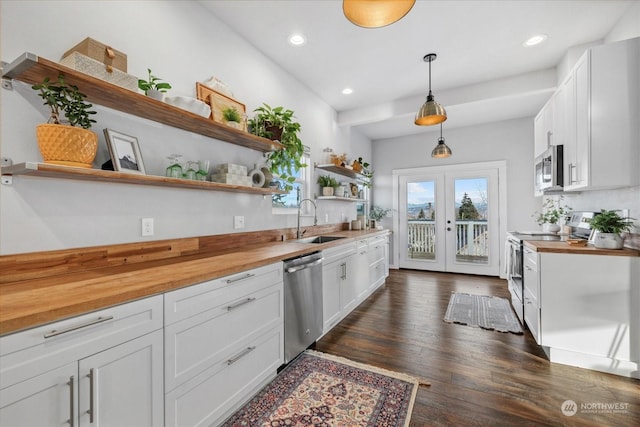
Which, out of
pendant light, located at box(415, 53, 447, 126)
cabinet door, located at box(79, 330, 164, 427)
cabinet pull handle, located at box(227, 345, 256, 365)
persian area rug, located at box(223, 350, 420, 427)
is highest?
pendant light, located at box(415, 53, 447, 126)

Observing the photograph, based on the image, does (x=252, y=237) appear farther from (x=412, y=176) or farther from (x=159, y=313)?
(x=412, y=176)

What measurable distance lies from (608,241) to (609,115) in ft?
3.25

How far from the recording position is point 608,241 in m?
2.23

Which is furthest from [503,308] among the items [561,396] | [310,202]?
[310,202]

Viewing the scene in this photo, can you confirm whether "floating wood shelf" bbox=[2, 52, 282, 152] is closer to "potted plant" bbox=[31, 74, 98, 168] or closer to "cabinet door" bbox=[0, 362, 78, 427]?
"potted plant" bbox=[31, 74, 98, 168]

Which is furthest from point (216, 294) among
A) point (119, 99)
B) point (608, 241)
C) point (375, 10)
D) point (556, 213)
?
point (556, 213)

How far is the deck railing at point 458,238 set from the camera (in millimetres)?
5382

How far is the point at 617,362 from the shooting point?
2111mm

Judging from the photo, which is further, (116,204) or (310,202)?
(310,202)

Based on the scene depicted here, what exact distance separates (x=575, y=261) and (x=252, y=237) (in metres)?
2.76

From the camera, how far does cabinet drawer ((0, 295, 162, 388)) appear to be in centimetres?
85

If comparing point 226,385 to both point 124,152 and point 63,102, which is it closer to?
point 124,152

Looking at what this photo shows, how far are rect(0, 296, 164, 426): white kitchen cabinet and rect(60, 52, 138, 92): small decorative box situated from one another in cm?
119

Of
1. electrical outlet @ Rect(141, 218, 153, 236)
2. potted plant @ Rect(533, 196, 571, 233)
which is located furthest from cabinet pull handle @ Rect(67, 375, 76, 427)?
potted plant @ Rect(533, 196, 571, 233)
